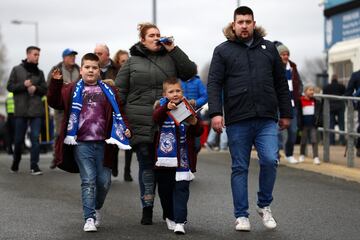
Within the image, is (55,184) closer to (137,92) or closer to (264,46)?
(137,92)

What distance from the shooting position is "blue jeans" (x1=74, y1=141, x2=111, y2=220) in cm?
796

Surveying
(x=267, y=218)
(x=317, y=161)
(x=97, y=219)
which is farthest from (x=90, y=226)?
(x=317, y=161)

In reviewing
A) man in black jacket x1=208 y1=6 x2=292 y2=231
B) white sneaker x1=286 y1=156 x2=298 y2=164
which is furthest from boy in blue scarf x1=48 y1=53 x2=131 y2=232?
white sneaker x1=286 y1=156 x2=298 y2=164

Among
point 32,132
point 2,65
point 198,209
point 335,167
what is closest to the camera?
point 198,209

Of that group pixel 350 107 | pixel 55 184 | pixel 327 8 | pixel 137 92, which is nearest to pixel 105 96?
pixel 137 92

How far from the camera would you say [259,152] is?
800cm

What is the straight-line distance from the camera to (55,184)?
39.5 ft

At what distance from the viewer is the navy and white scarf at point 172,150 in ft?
25.6

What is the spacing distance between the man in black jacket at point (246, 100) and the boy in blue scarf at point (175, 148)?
10.3 inches

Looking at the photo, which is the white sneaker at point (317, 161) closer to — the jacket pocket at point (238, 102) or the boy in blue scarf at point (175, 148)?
the jacket pocket at point (238, 102)

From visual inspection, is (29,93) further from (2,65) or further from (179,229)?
(2,65)

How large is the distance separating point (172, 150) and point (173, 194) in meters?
0.39

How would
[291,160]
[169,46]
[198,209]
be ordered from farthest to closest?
[291,160]
[198,209]
[169,46]

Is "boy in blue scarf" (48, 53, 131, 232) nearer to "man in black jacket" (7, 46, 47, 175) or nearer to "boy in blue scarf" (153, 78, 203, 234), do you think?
"boy in blue scarf" (153, 78, 203, 234)
